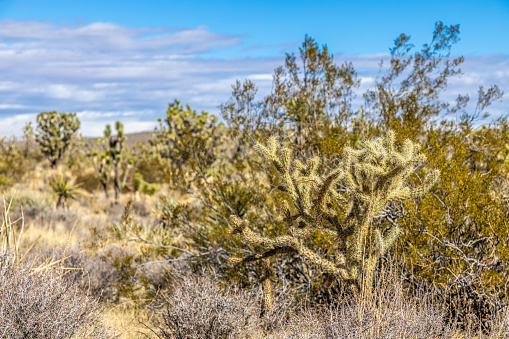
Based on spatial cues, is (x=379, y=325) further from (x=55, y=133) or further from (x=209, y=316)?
(x=55, y=133)

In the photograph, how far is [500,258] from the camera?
4.84 m

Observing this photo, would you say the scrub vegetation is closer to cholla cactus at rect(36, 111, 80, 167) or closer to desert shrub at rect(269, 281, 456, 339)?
desert shrub at rect(269, 281, 456, 339)

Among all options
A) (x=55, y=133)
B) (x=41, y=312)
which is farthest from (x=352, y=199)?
(x=55, y=133)

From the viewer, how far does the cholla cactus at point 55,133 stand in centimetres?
3047

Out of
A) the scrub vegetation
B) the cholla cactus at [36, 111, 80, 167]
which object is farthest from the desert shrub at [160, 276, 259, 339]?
the cholla cactus at [36, 111, 80, 167]

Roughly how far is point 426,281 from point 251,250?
2.17 meters

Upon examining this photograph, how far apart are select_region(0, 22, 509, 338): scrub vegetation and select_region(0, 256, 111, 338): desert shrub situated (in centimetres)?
2

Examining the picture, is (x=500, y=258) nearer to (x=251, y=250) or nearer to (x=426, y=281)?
(x=426, y=281)

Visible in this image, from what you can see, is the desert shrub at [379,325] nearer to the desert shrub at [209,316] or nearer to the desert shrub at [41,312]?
the desert shrub at [209,316]

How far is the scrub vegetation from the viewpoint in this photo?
4.25 m

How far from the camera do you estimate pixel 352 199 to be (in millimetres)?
4488

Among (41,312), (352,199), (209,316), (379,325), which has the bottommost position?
(209,316)

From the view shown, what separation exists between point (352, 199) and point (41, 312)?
2.76 metres

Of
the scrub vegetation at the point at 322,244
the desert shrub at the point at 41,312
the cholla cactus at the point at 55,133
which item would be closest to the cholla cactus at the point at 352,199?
the scrub vegetation at the point at 322,244
